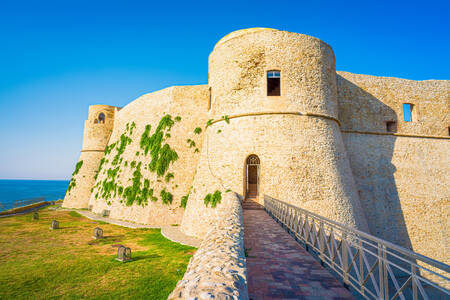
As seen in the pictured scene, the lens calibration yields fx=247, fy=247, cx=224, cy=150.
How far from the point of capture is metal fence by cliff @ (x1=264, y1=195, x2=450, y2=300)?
2.66 meters

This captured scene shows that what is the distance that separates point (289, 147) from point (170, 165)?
880 cm

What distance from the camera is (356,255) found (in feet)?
13.4

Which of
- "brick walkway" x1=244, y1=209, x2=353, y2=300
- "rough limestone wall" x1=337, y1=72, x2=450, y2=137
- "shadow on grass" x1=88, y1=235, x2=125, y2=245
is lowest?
"shadow on grass" x1=88, y1=235, x2=125, y2=245

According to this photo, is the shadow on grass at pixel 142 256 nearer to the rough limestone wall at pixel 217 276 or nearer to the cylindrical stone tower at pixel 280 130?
the cylindrical stone tower at pixel 280 130

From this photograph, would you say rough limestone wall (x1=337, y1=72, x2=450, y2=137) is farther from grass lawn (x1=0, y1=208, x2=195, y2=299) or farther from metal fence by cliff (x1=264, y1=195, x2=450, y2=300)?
grass lawn (x1=0, y1=208, x2=195, y2=299)

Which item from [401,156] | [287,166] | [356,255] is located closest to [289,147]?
[287,166]

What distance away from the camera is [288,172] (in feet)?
37.9

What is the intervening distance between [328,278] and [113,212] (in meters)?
17.9

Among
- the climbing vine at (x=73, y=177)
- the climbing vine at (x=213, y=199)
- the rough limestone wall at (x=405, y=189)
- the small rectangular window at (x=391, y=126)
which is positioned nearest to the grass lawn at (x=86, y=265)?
the climbing vine at (x=213, y=199)

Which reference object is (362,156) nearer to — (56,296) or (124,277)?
(124,277)

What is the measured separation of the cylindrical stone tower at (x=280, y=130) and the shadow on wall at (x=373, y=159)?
3133 millimetres

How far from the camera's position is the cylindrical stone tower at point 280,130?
38.0 feet

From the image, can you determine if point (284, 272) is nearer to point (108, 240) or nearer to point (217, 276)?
point (217, 276)

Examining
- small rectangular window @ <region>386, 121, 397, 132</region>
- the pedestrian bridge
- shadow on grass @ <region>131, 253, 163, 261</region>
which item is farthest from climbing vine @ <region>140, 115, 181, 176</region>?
small rectangular window @ <region>386, 121, 397, 132</region>
